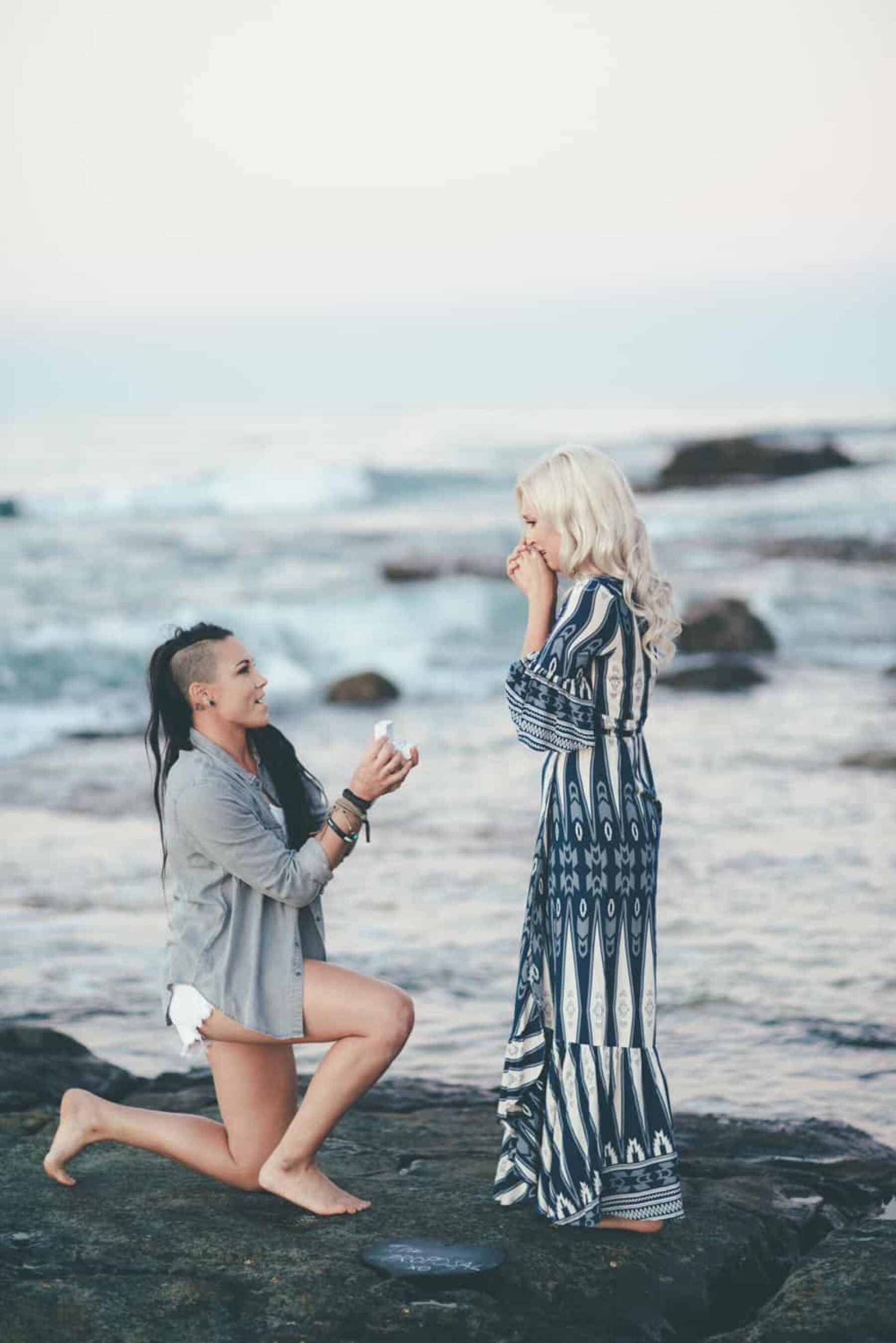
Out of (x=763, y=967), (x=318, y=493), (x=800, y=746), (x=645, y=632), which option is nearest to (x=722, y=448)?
(x=318, y=493)

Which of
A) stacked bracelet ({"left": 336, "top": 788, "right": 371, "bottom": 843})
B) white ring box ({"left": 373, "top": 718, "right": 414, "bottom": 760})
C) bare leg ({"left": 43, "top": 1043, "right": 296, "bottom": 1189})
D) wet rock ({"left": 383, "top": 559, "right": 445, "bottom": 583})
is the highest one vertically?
wet rock ({"left": 383, "top": 559, "right": 445, "bottom": 583})

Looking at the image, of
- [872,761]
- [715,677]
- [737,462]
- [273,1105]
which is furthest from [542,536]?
[737,462]

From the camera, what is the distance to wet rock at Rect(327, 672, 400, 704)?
623 inches

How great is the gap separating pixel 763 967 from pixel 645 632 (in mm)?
3261

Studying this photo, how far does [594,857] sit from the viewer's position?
13.4 ft

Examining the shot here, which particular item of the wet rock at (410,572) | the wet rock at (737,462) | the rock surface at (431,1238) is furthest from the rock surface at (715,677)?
the wet rock at (737,462)

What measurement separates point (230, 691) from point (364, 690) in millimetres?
11679

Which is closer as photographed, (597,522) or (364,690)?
(597,522)

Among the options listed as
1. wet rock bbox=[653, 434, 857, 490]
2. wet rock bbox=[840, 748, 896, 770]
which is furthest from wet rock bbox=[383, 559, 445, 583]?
wet rock bbox=[653, 434, 857, 490]

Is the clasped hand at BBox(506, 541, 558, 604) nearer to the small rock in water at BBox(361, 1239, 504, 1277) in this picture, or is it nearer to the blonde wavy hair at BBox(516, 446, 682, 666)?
the blonde wavy hair at BBox(516, 446, 682, 666)

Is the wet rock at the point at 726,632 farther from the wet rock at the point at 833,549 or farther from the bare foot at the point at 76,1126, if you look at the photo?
the bare foot at the point at 76,1126

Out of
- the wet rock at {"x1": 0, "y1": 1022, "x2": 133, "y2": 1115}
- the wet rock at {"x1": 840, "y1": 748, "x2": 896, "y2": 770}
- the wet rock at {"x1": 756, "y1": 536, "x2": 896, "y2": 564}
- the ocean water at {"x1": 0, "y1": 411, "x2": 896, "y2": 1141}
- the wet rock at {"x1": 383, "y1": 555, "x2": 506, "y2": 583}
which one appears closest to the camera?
the wet rock at {"x1": 0, "y1": 1022, "x2": 133, "y2": 1115}

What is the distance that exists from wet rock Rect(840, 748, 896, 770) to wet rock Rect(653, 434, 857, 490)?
27.8 meters

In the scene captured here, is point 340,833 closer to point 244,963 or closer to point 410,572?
point 244,963
